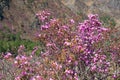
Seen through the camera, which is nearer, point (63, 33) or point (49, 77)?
point (49, 77)

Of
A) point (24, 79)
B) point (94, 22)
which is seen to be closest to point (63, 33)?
point (94, 22)

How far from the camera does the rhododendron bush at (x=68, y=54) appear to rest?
11.5 metres

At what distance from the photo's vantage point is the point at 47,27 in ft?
43.2

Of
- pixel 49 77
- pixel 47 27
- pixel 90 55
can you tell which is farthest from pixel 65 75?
pixel 47 27

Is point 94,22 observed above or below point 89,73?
above

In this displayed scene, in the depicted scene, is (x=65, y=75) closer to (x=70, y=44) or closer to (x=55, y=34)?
(x=70, y=44)

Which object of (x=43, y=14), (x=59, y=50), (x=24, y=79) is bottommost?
(x=24, y=79)

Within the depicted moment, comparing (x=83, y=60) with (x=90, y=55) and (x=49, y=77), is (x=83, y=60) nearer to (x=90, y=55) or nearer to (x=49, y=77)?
(x=90, y=55)

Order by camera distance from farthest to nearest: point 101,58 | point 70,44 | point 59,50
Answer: point 59,50 < point 101,58 < point 70,44

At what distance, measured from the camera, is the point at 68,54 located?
1173 centimetres

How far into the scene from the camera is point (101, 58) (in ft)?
41.0

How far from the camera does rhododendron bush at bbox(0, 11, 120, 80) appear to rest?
11516 mm

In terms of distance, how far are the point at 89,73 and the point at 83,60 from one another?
88 cm

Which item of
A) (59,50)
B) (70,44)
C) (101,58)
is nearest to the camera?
(70,44)
